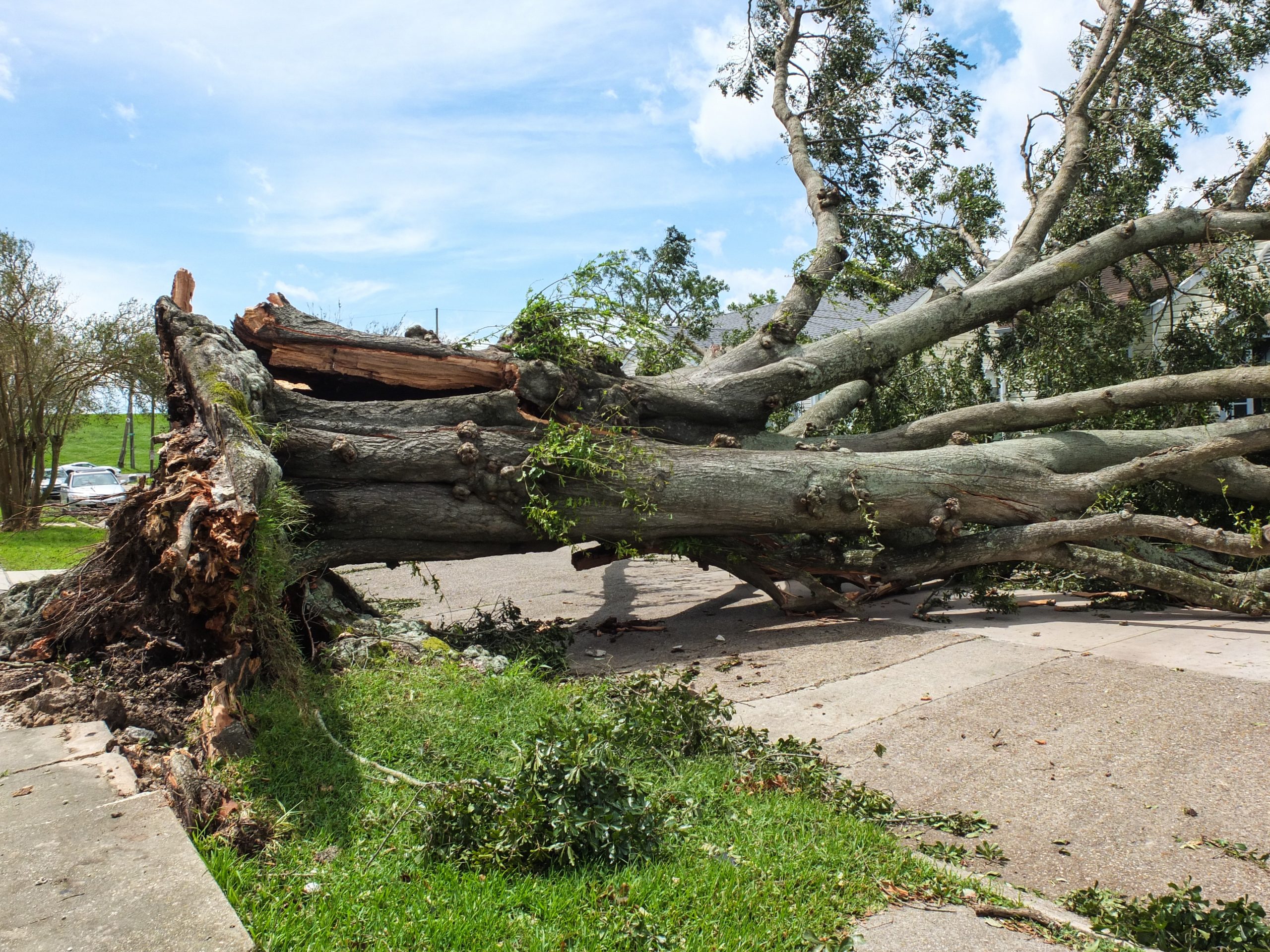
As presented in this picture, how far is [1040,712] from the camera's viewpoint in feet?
15.1

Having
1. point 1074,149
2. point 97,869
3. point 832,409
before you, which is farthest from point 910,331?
point 97,869

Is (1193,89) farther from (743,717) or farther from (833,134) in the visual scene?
(743,717)

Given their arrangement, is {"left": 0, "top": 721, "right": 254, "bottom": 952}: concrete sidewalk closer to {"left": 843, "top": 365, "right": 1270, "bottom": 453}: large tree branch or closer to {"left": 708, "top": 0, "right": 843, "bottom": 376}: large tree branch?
{"left": 708, "top": 0, "right": 843, "bottom": 376}: large tree branch

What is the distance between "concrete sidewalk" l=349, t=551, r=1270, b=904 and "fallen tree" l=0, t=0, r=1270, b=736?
67 centimetres

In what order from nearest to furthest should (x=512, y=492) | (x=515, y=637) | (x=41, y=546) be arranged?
(x=512, y=492)
(x=515, y=637)
(x=41, y=546)

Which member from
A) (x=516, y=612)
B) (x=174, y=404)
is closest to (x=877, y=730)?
(x=516, y=612)

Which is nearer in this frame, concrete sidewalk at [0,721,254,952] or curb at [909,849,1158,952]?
concrete sidewalk at [0,721,254,952]

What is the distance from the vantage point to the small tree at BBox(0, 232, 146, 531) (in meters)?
19.1

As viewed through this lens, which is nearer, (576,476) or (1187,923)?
(1187,923)

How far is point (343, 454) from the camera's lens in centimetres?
559

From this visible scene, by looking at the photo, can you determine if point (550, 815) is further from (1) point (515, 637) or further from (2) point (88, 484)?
(2) point (88, 484)

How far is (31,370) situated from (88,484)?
18.0ft

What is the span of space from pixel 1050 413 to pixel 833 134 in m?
5.44

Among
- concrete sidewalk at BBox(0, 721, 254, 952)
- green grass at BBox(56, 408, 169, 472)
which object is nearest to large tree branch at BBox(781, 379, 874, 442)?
concrete sidewalk at BBox(0, 721, 254, 952)
